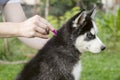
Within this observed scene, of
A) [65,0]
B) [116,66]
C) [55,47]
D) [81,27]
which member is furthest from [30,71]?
[65,0]

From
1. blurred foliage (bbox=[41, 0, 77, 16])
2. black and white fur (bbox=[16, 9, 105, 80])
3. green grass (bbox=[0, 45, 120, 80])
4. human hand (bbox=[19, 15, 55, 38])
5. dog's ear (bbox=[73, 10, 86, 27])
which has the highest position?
human hand (bbox=[19, 15, 55, 38])

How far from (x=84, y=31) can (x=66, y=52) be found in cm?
26

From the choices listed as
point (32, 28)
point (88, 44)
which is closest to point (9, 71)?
point (88, 44)

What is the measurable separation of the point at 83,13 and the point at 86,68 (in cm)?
310

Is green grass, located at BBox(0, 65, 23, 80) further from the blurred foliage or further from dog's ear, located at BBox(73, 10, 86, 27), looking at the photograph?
the blurred foliage

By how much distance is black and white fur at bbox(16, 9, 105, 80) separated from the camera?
3.61m

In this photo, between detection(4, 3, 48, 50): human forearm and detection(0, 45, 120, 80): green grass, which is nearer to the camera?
detection(4, 3, 48, 50): human forearm

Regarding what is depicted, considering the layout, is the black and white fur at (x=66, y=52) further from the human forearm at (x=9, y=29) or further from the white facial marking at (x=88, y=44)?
the human forearm at (x=9, y=29)

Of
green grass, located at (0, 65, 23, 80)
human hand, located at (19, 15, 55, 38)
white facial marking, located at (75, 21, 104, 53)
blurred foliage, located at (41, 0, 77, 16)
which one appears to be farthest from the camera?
blurred foliage, located at (41, 0, 77, 16)

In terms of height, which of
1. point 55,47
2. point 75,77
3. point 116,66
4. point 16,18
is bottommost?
point 116,66

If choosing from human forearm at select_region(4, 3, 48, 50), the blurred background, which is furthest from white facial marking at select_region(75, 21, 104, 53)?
the blurred background

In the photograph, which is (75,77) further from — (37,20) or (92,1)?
(92,1)

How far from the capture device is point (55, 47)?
370 centimetres

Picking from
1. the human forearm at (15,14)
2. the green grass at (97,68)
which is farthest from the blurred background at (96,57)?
the human forearm at (15,14)
